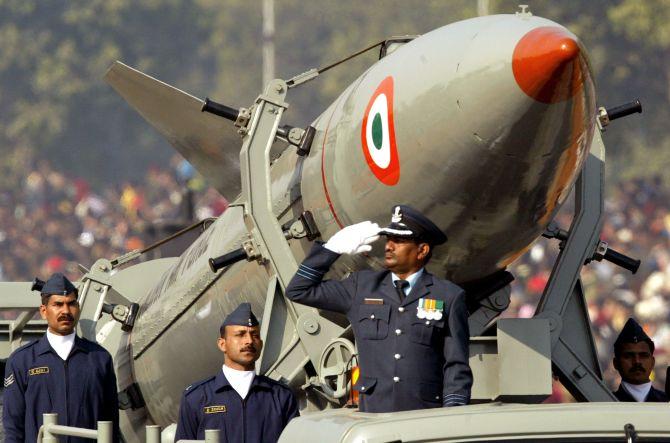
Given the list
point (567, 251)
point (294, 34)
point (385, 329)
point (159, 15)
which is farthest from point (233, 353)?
point (159, 15)

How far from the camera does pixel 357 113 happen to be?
24.9 feet

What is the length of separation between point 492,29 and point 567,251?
1518 mm

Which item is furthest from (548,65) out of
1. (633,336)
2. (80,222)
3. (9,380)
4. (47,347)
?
(80,222)

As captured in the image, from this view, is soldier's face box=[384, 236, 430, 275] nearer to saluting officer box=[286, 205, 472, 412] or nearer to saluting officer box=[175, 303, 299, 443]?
saluting officer box=[286, 205, 472, 412]

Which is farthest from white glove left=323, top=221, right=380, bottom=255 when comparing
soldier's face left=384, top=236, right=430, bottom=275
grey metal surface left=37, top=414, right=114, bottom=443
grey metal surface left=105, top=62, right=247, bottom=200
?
grey metal surface left=105, top=62, right=247, bottom=200

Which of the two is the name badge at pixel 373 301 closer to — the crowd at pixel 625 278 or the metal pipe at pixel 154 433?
the metal pipe at pixel 154 433

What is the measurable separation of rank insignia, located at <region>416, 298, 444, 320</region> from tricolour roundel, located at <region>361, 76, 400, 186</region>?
112 cm

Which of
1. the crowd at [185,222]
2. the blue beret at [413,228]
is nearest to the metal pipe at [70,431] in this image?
the blue beret at [413,228]

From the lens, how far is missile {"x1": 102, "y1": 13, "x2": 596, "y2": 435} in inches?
267

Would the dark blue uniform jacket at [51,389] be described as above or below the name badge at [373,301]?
above

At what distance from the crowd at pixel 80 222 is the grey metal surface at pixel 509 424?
795 inches

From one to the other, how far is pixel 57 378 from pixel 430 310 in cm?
244

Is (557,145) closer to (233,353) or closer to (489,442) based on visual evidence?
(233,353)

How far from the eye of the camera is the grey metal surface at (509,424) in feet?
14.9
